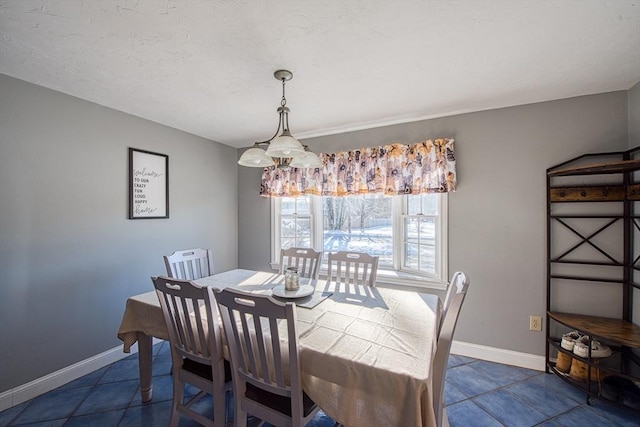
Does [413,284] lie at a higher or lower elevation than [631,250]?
lower

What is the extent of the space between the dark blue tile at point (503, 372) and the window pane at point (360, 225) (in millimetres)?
1203

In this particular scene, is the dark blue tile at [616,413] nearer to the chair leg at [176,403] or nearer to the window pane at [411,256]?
the window pane at [411,256]

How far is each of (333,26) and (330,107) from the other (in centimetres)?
109

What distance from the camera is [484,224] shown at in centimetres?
253

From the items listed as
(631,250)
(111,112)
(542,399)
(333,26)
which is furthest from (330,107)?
(542,399)

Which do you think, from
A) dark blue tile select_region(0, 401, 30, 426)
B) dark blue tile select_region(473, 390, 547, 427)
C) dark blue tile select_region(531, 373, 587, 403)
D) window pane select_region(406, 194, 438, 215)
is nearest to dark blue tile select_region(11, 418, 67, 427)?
dark blue tile select_region(0, 401, 30, 426)

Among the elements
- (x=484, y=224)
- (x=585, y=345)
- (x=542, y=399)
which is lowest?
(x=542, y=399)

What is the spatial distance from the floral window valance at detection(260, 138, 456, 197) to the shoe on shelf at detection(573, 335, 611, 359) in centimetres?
152

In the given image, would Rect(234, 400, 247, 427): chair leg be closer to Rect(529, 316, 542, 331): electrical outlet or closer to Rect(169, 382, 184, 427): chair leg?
Rect(169, 382, 184, 427): chair leg

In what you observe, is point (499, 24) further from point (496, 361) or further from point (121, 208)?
point (121, 208)

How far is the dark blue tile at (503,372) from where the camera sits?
224 cm

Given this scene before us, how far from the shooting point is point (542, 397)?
6.61 feet

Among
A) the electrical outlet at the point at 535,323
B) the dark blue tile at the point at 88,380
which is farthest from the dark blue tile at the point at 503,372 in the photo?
the dark blue tile at the point at 88,380

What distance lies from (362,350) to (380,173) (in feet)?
6.72
